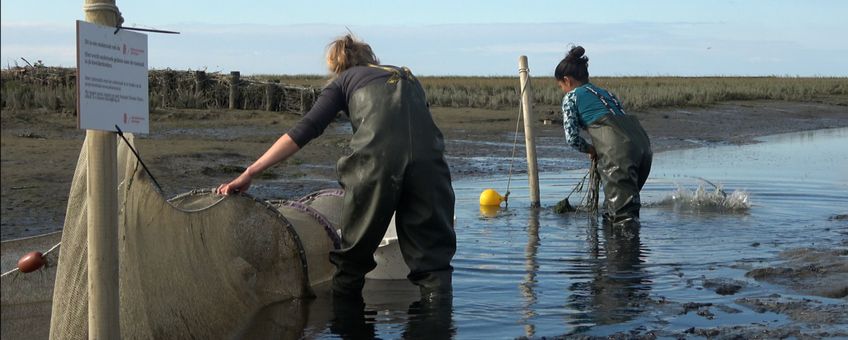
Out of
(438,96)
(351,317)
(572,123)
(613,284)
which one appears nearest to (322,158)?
(572,123)

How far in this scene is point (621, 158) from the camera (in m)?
10.2

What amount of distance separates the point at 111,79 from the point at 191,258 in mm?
2075

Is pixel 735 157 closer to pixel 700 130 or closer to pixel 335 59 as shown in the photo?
pixel 700 130

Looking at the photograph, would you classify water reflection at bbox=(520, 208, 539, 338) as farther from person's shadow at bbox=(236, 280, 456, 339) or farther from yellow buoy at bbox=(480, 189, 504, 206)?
yellow buoy at bbox=(480, 189, 504, 206)

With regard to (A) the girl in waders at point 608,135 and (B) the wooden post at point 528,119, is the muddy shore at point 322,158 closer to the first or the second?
(A) the girl in waders at point 608,135

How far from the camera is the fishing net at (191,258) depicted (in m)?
5.52

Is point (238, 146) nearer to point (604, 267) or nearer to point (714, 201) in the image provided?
point (714, 201)

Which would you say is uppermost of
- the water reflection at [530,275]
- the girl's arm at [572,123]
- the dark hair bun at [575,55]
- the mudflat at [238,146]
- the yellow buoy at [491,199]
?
the dark hair bun at [575,55]

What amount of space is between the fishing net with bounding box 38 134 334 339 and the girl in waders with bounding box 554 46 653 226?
119 inches

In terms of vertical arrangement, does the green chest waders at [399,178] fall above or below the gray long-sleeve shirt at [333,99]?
below

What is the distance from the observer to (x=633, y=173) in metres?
10.3

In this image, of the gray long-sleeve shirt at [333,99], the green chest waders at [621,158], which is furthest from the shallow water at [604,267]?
the gray long-sleeve shirt at [333,99]

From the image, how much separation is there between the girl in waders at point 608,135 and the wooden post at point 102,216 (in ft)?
20.1

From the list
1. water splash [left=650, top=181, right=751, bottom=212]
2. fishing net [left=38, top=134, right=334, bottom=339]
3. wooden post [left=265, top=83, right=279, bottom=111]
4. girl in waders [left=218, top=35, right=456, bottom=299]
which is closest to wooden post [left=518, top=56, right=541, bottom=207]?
water splash [left=650, top=181, right=751, bottom=212]
